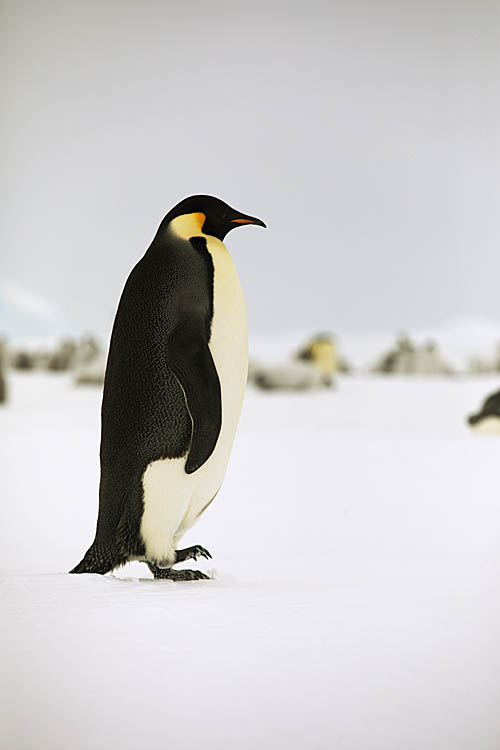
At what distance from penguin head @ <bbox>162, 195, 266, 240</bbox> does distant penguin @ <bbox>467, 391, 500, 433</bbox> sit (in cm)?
195

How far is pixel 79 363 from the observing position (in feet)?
12.9

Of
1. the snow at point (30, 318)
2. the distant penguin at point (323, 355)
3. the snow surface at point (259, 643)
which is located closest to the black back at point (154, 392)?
the snow surface at point (259, 643)

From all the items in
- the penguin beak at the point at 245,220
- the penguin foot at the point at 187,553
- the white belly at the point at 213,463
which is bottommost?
the penguin foot at the point at 187,553

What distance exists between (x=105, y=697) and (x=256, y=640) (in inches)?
8.0

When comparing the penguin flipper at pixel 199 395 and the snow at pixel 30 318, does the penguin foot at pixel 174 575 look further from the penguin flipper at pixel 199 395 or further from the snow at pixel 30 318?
the snow at pixel 30 318

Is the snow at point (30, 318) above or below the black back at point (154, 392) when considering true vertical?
above

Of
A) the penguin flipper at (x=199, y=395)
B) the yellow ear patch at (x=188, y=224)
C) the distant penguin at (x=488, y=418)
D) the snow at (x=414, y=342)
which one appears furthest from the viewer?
the snow at (x=414, y=342)

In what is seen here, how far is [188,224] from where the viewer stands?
156 cm

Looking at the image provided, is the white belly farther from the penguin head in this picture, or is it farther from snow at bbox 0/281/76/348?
snow at bbox 0/281/76/348

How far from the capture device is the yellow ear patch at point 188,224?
1.55m
